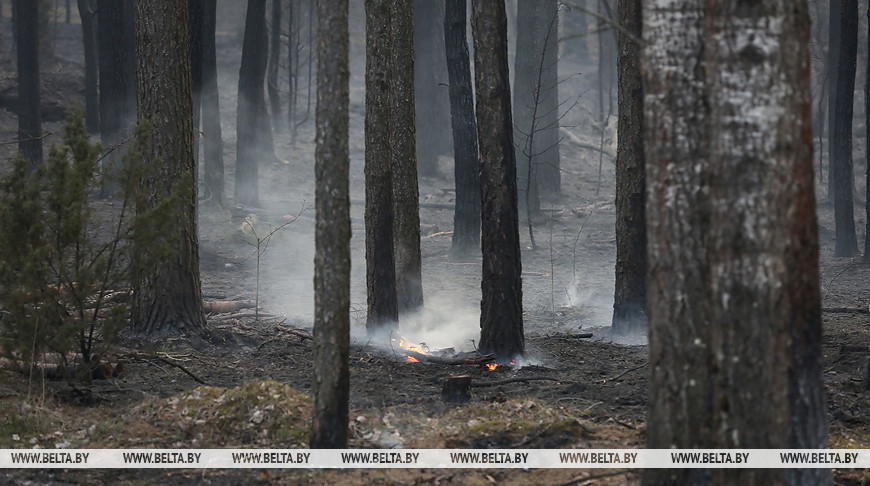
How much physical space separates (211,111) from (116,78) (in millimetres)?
2441

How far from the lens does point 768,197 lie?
370 cm

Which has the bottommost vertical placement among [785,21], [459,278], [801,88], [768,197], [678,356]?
[459,278]

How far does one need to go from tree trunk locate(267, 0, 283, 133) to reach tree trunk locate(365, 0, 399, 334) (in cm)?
1809

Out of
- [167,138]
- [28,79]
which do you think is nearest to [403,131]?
[167,138]

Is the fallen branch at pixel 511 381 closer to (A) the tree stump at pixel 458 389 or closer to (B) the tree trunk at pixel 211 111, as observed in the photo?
(A) the tree stump at pixel 458 389

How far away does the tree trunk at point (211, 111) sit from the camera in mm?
18922

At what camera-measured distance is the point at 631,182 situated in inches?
404

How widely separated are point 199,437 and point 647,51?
4458 millimetres

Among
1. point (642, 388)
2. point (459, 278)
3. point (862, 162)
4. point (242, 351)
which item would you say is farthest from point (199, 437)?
point (862, 162)

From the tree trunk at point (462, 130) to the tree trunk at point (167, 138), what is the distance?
24.0 ft

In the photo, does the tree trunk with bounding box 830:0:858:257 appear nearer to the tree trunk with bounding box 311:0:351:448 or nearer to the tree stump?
the tree stump

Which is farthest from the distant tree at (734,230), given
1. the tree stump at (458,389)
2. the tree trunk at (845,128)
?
the tree trunk at (845,128)

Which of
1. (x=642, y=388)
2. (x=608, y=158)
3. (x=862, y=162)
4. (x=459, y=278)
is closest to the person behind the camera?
(x=642, y=388)

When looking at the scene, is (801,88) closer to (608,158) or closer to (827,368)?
(827,368)
